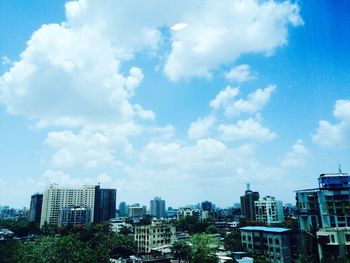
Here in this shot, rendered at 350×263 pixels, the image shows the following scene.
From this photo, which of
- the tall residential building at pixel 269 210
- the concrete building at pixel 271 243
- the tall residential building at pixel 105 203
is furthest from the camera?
the tall residential building at pixel 105 203

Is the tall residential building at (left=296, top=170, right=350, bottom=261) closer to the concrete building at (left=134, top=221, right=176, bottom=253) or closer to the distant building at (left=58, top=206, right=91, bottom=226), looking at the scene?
the concrete building at (left=134, top=221, right=176, bottom=253)

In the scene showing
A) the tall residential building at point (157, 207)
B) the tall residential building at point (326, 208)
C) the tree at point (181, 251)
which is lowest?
the tree at point (181, 251)

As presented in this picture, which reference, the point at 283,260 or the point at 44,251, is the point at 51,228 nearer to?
the point at 44,251

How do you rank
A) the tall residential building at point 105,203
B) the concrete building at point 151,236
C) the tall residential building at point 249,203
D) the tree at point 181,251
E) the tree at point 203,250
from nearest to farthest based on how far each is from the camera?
the tree at point 203,250
the tree at point 181,251
the concrete building at point 151,236
the tall residential building at point 249,203
the tall residential building at point 105,203

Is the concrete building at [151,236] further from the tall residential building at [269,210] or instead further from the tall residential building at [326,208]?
the tall residential building at [269,210]

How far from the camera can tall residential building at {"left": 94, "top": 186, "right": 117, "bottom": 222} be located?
102m

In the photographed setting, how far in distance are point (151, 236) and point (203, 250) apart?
1613cm

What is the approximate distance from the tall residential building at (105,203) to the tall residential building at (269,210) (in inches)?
1959

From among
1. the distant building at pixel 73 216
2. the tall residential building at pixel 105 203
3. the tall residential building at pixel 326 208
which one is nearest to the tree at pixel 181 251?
the tall residential building at pixel 326 208

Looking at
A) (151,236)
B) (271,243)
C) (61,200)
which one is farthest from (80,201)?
(271,243)

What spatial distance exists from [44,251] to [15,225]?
4571 centimetres

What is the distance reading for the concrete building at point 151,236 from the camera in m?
A: 46.8

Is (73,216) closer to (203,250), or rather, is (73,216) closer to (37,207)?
(37,207)

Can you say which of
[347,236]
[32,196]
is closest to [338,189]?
[347,236]
